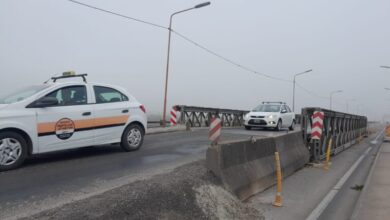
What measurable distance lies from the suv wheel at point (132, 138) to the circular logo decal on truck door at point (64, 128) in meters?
1.63

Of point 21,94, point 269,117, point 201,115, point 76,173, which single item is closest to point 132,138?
point 76,173

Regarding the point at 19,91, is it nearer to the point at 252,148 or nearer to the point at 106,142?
the point at 106,142

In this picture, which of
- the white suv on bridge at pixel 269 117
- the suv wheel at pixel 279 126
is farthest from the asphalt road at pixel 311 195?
the suv wheel at pixel 279 126

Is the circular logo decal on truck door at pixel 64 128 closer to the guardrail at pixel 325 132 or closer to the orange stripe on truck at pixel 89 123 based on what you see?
the orange stripe on truck at pixel 89 123

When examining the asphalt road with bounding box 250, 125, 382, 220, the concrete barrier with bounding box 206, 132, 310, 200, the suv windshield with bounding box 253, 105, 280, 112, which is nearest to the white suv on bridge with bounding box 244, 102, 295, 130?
the suv windshield with bounding box 253, 105, 280, 112

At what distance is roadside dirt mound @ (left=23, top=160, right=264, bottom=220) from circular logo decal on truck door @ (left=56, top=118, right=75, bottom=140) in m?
2.39

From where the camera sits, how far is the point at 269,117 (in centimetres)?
2066

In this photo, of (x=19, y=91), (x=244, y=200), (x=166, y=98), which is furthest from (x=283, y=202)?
(x=166, y=98)

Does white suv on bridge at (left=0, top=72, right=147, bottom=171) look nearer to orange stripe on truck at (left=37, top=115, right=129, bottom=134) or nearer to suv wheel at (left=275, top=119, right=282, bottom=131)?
orange stripe on truck at (left=37, top=115, right=129, bottom=134)

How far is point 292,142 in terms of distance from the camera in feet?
40.0

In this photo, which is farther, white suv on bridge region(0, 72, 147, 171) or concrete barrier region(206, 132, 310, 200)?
concrete barrier region(206, 132, 310, 200)

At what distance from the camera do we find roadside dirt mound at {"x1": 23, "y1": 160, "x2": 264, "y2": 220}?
4828 mm

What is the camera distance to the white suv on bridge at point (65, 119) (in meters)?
7.06

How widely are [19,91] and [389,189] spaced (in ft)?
29.9
